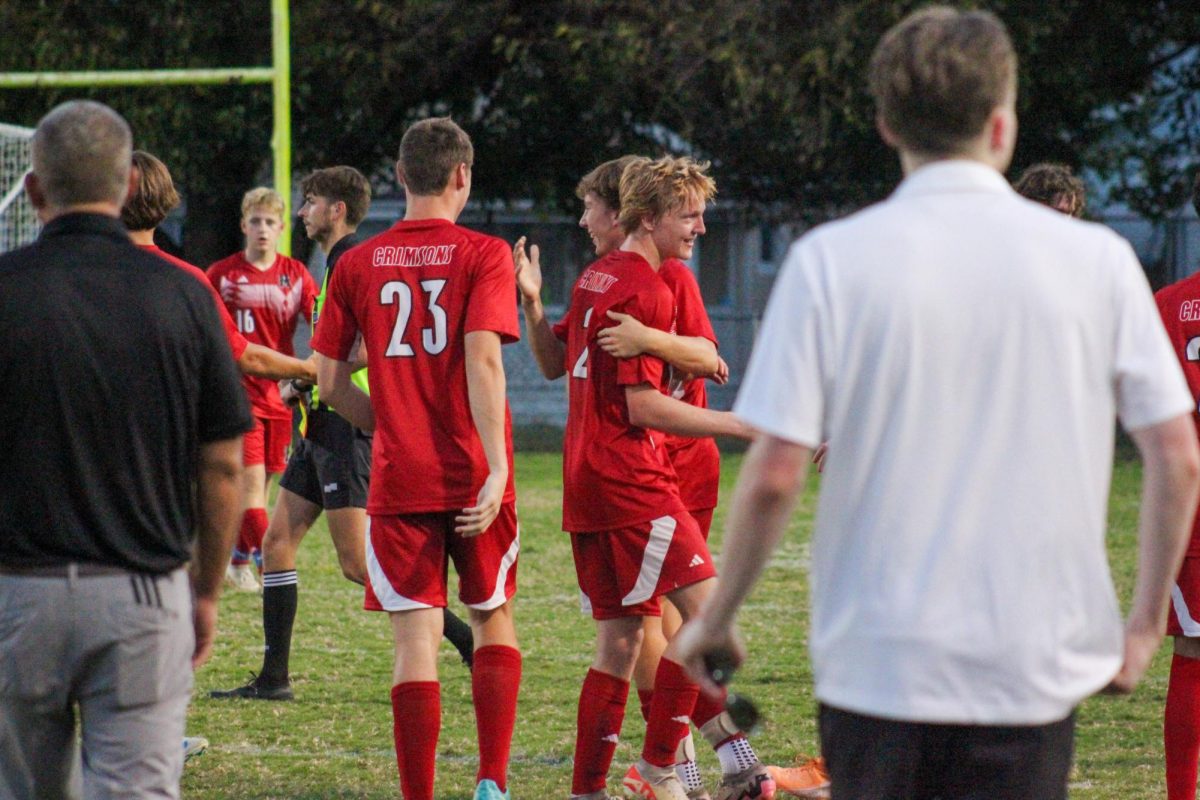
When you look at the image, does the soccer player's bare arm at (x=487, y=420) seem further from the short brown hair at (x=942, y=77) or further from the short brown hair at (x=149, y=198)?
the short brown hair at (x=942, y=77)

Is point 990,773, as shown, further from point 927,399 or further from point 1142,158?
point 1142,158

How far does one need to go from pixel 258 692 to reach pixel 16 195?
9031mm

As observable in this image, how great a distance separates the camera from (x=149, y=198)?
4.50 meters

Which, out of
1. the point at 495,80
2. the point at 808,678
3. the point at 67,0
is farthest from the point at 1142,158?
the point at 808,678

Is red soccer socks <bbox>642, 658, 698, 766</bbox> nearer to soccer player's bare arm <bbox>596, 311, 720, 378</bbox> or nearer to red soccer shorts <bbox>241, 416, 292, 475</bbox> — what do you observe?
soccer player's bare arm <bbox>596, 311, 720, 378</bbox>

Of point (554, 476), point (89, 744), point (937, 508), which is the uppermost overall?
point (937, 508)

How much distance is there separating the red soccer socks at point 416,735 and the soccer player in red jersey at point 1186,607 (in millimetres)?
2155

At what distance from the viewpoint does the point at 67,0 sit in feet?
62.4

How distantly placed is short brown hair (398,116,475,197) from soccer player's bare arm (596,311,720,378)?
2.12 ft

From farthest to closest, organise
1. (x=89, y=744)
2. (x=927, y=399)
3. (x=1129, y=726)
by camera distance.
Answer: (x=1129, y=726) < (x=89, y=744) < (x=927, y=399)

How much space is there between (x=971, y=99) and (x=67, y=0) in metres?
18.3

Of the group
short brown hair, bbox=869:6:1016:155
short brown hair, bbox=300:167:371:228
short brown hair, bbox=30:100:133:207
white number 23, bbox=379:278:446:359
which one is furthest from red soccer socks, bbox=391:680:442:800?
short brown hair, bbox=869:6:1016:155

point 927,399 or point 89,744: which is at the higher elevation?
point 927,399

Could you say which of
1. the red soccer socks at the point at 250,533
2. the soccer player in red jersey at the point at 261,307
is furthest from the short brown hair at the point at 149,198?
the soccer player in red jersey at the point at 261,307
